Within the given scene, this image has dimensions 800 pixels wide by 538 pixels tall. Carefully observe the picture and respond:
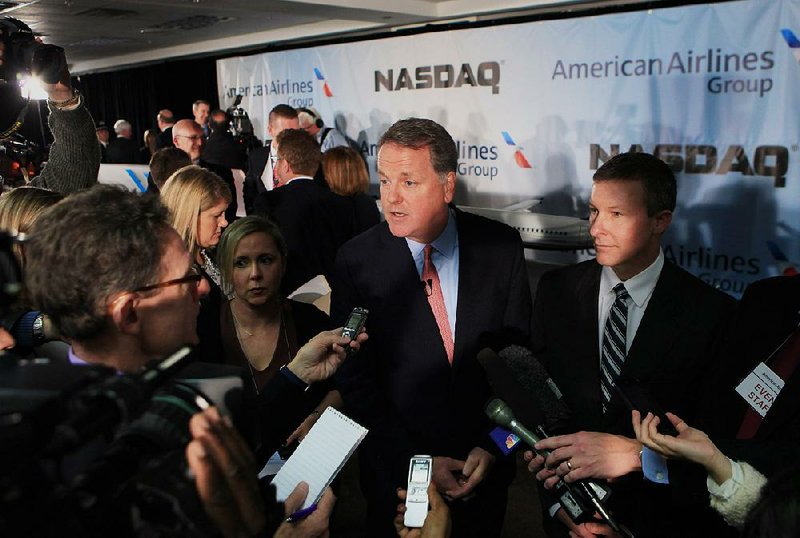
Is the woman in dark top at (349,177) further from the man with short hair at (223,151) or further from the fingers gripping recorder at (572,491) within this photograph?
the fingers gripping recorder at (572,491)

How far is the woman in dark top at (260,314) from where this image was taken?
2137 mm

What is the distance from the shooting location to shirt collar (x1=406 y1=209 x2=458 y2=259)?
78.3 inches

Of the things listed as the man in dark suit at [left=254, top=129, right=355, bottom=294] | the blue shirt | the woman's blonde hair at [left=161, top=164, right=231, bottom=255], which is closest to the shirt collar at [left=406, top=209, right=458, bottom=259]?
the blue shirt

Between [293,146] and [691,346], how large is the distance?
9.34 ft

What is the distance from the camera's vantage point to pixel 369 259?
2018mm

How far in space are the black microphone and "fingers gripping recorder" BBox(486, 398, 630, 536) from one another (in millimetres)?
127

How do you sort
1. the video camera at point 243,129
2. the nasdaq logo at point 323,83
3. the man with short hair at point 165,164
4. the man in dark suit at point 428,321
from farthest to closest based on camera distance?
the video camera at point 243,129 < the nasdaq logo at point 323,83 < the man with short hair at point 165,164 < the man in dark suit at point 428,321

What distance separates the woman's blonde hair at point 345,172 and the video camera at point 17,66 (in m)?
1.94

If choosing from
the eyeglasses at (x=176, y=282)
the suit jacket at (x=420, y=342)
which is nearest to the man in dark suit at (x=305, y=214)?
the suit jacket at (x=420, y=342)

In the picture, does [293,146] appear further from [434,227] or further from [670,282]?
[670,282]

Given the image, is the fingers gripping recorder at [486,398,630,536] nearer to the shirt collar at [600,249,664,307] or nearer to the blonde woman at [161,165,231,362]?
the shirt collar at [600,249,664,307]

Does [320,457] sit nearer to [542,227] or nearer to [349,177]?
[349,177]

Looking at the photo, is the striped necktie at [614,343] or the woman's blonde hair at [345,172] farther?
the woman's blonde hair at [345,172]

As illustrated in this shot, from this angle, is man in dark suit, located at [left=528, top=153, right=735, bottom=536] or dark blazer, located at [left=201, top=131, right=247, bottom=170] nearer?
man in dark suit, located at [left=528, top=153, right=735, bottom=536]
